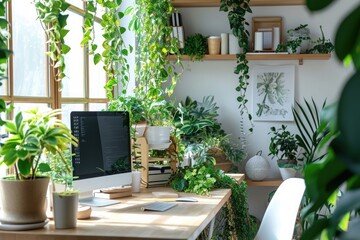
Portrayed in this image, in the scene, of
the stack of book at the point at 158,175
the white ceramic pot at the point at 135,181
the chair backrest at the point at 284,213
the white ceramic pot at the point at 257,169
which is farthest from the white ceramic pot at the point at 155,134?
the white ceramic pot at the point at 257,169

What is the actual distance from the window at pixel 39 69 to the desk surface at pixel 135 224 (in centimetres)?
70

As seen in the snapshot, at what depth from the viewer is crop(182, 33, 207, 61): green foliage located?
Result: 5132 mm

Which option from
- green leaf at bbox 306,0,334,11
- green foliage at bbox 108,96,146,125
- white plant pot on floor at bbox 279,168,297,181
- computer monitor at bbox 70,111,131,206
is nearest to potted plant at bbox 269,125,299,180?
white plant pot on floor at bbox 279,168,297,181

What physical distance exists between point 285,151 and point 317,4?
4625mm

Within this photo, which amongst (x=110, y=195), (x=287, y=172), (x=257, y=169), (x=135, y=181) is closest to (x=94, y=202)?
(x=110, y=195)

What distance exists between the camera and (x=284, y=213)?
11.0 feet

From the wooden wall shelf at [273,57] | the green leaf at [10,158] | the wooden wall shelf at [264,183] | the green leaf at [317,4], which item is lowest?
the wooden wall shelf at [264,183]

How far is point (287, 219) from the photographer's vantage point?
10.8ft

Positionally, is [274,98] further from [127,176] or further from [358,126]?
[358,126]

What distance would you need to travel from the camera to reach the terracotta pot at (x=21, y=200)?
2248mm

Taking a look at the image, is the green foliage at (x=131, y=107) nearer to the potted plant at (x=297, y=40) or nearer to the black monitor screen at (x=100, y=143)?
the black monitor screen at (x=100, y=143)

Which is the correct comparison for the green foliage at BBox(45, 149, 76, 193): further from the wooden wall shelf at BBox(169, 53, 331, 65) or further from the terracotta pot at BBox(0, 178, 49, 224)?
the wooden wall shelf at BBox(169, 53, 331, 65)

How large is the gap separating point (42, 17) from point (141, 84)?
175 centimetres

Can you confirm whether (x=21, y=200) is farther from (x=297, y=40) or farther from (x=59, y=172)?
(x=297, y=40)
